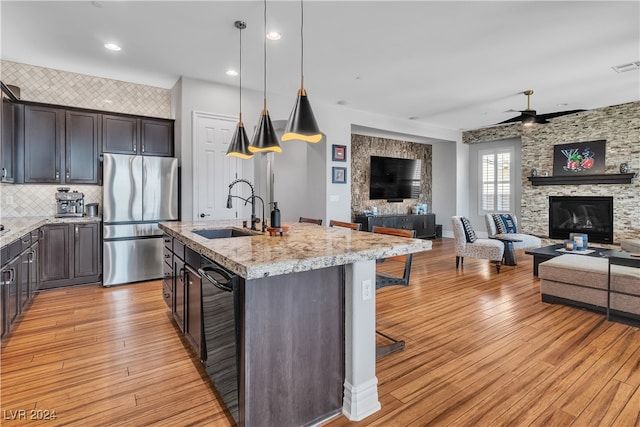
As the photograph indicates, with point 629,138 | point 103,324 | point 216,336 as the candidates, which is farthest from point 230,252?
point 629,138

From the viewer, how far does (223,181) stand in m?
5.18

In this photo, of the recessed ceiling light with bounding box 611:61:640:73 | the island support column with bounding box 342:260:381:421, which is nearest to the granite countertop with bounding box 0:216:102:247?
the island support column with bounding box 342:260:381:421

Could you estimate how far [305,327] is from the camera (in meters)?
1.74

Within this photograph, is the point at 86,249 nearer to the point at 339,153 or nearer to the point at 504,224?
the point at 339,153

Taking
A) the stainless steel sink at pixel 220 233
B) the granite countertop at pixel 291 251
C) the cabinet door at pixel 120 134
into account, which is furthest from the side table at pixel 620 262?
the cabinet door at pixel 120 134

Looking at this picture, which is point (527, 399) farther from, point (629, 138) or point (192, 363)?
point (629, 138)

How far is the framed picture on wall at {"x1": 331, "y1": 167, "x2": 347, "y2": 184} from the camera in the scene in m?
6.56

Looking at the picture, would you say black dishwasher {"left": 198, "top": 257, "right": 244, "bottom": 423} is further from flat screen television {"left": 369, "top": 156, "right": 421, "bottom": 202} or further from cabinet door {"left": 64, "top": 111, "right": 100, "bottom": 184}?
flat screen television {"left": 369, "top": 156, "right": 421, "bottom": 202}

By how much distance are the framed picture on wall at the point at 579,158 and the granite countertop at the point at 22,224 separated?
8828 mm

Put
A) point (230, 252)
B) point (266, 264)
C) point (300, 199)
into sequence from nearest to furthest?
point (266, 264) < point (230, 252) < point (300, 199)

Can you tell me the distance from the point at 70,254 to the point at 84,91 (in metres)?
2.36

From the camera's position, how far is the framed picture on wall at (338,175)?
656 centimetres

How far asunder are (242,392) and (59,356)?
6.15ft

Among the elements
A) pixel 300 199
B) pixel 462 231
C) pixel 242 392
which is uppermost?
pixel 300 199
